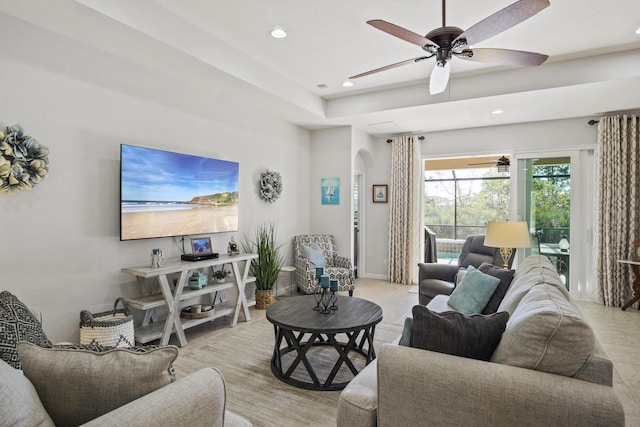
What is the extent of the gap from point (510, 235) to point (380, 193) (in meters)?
3.14

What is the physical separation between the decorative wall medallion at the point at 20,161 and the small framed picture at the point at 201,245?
4.85ft

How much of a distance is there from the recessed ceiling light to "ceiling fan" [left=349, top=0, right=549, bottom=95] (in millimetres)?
1230

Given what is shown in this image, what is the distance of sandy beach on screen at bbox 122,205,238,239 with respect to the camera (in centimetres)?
320

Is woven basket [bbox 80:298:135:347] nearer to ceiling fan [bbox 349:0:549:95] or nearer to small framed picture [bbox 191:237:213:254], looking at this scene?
small framed picture [bbox 191:237:213:254]

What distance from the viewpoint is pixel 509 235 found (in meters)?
3.42

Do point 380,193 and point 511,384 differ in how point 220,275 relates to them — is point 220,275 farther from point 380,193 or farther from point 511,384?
point 380,193

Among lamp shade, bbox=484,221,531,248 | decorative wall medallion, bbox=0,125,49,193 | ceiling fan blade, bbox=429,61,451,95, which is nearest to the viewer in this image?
decorative wall medallion, bbox=0,125,49,193

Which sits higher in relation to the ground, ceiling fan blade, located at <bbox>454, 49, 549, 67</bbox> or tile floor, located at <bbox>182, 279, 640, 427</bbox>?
ceiling fan blade, located at <bbox>454, 49, 549, 67</bbox>

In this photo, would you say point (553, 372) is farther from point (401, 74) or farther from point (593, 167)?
point (593, 167)

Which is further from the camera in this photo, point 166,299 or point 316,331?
point 166,299

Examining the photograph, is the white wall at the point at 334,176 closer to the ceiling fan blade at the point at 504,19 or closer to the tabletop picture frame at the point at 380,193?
the tabletop picture frame at the point at 380,193

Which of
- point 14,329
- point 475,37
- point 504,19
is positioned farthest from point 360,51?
point 14,329

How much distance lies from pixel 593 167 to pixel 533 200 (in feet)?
2.75

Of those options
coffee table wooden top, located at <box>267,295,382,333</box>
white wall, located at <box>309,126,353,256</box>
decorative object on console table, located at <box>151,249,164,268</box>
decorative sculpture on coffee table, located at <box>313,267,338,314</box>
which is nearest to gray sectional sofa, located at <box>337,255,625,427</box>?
coffee table wooden top, located at <box>267,295,382,333</box>
